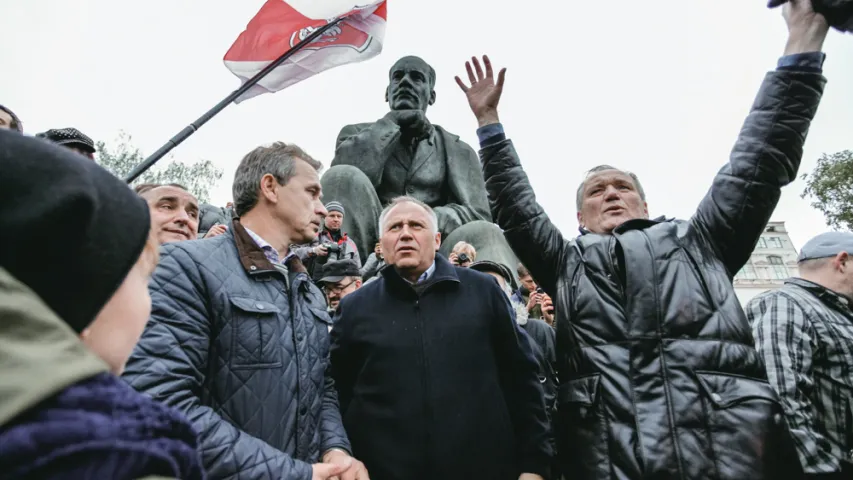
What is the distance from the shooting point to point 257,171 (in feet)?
7.35

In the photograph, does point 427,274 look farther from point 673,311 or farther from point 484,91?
point 673,311

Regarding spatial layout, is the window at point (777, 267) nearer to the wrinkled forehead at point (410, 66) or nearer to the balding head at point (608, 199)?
the wrinkled forehead at point (410, 66)

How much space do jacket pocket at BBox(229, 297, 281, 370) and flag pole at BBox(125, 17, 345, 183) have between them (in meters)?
3.40

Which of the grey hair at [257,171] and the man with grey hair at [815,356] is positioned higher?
the grey hair at [257,171]

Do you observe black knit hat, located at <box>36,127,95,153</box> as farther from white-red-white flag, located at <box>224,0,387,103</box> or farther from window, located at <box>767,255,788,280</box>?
window, located at <box>767,255,788,280</box>

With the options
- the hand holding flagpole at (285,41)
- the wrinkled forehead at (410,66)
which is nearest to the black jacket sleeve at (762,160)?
the hand holding flagpole at (285,41)

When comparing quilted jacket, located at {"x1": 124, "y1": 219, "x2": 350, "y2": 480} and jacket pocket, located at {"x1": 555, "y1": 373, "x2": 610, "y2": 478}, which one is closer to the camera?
quilted jacket, located at {"x1": 124, "y1": 219, "x2": 350, "y2": 480}

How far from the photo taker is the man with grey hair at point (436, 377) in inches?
77.2

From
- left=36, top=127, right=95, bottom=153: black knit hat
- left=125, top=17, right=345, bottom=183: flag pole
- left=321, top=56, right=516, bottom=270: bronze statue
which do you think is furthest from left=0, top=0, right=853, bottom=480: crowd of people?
left=321, top=56, right=516, bottom=270: bronze statue

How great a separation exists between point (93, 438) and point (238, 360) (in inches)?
47.7

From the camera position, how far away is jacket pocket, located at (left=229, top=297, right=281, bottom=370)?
1.73 metres

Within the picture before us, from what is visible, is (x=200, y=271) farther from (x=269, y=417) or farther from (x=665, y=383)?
(x=665, y=383)

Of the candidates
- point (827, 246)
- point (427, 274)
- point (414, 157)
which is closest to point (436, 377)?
point (427, 274)

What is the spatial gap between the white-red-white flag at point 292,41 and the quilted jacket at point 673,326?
15.9 ft
